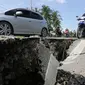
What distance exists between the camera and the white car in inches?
416

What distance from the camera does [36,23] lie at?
12.6 meters

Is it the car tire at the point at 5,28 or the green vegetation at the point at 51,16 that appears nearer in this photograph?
the car tire at the point at 5,28

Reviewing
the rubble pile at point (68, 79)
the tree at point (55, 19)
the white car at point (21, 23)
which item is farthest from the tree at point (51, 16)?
the rubble pile at point (68, 79)

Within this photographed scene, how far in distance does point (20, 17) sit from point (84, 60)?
17.0 feet

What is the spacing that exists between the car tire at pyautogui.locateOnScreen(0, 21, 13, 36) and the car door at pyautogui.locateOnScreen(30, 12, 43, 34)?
165 centimetres

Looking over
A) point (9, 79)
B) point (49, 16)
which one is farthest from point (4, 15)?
point (49, 16)

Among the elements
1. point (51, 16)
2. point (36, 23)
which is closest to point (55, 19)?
point (51, 16)

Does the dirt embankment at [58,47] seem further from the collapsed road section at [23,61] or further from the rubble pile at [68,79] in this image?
the rubble pile at [68,79]

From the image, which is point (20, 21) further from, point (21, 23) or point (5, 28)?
point (5, 28)

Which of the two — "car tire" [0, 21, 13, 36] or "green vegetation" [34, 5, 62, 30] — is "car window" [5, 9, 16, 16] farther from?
"green vegetation" [34, 5, 62, 30]

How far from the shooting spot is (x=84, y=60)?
6.95m

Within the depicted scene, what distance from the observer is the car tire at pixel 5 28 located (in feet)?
34.2

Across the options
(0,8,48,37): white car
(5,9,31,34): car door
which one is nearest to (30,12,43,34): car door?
(0,8,48,37): white car

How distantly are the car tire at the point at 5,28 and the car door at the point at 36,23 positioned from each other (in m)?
1.65
